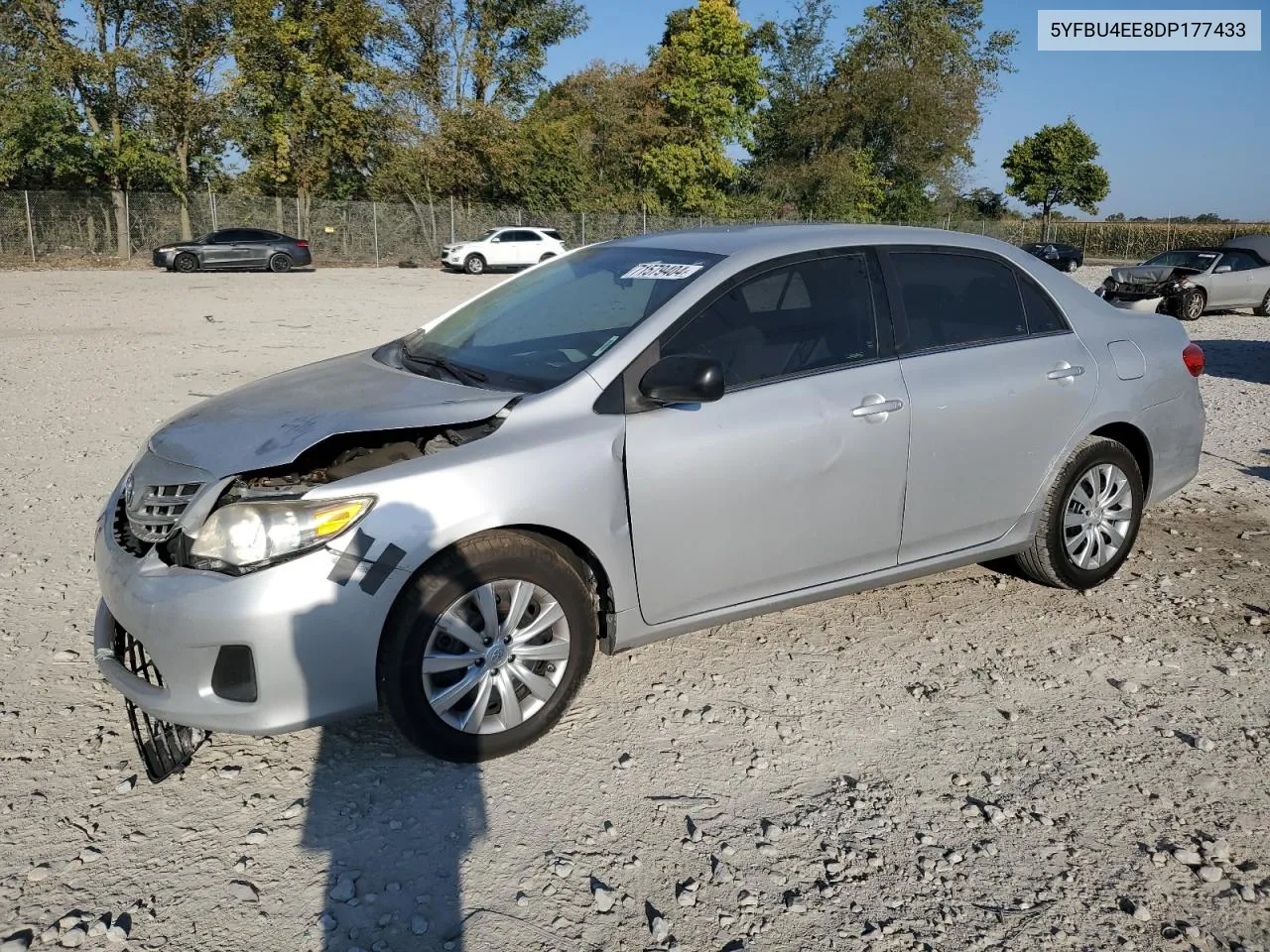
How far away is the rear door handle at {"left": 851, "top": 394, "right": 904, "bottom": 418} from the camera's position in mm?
3996

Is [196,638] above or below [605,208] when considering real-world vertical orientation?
below

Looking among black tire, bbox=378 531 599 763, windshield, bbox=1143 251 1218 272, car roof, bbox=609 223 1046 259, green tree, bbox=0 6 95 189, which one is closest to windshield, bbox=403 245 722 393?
car roof, bbox=609 223 1046 259

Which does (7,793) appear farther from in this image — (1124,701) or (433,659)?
(1124,701)

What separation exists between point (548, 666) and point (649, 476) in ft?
2.39

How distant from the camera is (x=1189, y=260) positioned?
63.5ft

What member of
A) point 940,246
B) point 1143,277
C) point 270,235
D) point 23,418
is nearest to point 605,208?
point 270,235

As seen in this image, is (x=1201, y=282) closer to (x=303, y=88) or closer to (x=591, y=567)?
(x=591, y=567)

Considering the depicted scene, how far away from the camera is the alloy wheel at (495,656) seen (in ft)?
10.7

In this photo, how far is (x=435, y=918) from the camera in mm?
2709

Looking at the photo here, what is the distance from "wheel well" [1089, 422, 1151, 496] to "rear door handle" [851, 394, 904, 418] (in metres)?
1.29

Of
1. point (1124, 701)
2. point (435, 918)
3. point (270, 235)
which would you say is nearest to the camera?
point (435, 918)

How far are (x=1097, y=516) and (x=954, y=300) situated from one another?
4.23ft

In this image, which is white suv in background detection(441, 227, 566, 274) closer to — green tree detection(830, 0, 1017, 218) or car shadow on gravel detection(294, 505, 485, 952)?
green tree detection(830, 0, 1017, 218)

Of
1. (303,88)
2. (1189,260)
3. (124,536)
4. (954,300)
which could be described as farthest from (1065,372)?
(303,88)
